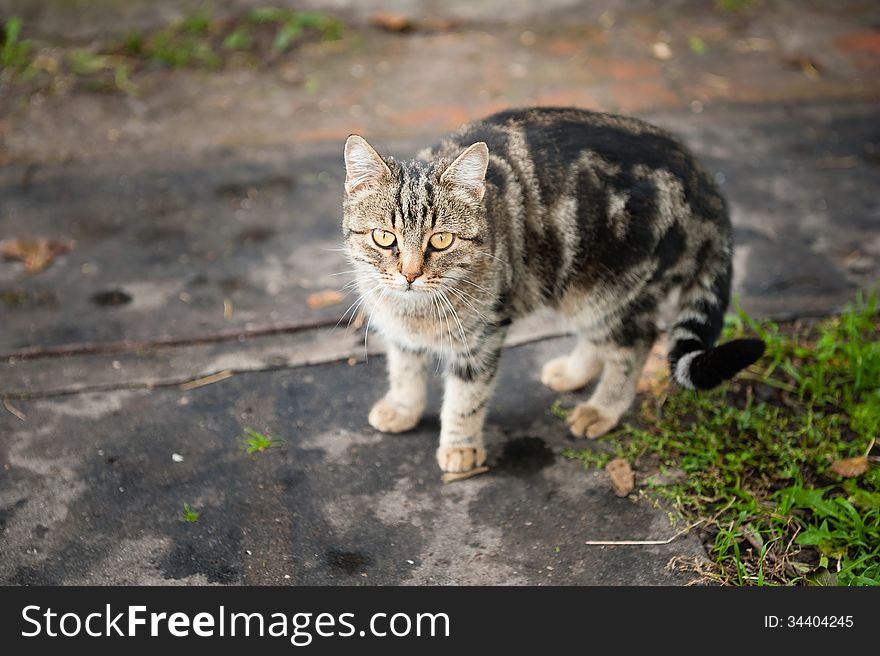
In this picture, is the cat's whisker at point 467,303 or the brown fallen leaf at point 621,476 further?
the brown fallen leaf at point 621,476

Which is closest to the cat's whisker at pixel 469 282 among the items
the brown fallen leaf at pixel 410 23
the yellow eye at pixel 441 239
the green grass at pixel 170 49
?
the yellow eye at pixel 441 239

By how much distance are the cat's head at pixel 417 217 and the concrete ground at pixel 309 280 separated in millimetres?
863

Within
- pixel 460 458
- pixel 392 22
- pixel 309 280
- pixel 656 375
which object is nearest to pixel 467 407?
pixel 460 458

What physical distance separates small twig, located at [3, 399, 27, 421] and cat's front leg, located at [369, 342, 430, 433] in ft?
4.70

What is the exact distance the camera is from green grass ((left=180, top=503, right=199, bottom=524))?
3162 millimetres

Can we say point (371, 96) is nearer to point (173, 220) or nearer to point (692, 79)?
point (173, 220)

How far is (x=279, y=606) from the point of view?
2.84m

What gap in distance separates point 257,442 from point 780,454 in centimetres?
204

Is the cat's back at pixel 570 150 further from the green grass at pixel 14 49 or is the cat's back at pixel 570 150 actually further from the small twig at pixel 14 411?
the green grass at pixel 14 49

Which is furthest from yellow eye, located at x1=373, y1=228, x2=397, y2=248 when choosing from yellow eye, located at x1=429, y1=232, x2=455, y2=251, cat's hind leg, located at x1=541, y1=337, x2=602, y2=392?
cat's hind leg, located at x1=541, y1=337, x2=602, y2=392

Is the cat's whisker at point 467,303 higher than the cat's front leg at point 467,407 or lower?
higher

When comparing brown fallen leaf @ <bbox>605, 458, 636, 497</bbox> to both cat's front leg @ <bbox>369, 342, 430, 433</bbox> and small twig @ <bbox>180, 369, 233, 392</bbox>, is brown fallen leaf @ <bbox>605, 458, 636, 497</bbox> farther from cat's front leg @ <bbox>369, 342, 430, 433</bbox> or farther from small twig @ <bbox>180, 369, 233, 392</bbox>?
small twig @ <bbox>180, 369, 233, 392</bbox>

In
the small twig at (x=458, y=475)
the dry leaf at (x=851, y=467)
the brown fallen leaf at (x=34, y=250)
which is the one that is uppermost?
the dry leaf at (x=851, y=467)

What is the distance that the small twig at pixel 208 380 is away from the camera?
3779 mm
